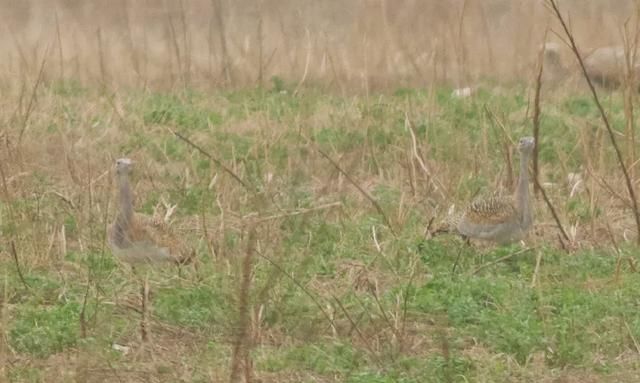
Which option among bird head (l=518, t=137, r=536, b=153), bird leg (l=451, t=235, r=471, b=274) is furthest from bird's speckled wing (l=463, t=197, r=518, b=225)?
bird head (l=518, t=137, r=536, b=153)

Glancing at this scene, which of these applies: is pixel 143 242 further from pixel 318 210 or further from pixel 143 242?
pixel 318 210

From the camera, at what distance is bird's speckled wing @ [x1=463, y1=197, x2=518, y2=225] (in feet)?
25.1

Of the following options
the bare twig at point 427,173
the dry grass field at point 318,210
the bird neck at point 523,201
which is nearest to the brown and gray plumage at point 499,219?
the bird neck at point 523,201

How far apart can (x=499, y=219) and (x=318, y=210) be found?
36.5 inches

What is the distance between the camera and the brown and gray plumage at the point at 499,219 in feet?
25.2

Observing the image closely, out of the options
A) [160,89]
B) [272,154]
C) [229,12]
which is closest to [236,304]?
[272,154]

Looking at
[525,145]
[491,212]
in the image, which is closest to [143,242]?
[491,212]

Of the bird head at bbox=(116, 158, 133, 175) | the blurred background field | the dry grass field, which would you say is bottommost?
Answer: the blurred background field

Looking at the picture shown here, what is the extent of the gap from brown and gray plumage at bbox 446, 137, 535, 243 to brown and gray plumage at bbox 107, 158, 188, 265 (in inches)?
59.6

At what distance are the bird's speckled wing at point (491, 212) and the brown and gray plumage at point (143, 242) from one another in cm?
153

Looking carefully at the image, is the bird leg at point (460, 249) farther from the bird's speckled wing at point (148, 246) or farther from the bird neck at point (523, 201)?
the bird's speckled wing at point (148, 246)

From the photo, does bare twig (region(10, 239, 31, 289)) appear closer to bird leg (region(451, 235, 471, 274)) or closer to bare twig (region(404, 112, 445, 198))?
bird leg (region(451, 235, 471, 274))

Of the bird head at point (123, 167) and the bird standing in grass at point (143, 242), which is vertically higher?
the bird head at point (123, 167)

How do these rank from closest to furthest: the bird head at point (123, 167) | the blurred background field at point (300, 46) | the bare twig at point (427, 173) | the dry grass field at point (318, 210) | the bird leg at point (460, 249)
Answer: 1. the dry grass field at point (318, 210)
2. the bird leg at point (460, 249)
3. the bird head at point (123, 167)
4. the bare twig at point (427, 173)
5. the blurred background field at point (300, 46)
